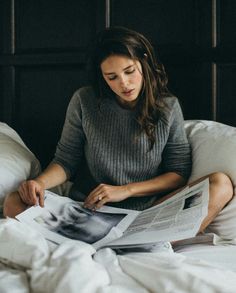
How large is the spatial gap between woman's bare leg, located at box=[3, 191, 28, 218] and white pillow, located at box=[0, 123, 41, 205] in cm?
9

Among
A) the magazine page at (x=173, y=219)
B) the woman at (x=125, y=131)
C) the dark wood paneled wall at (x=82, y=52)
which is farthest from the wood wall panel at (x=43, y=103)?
the magazine page at (x=173, y=219)

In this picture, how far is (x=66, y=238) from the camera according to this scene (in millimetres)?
1041

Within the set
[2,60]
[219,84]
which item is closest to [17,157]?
[2,60]

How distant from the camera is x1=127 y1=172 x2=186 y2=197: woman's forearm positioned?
1.30m

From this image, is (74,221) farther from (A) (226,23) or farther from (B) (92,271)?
(A) (226,23)

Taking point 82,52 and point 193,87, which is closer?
point 193,87

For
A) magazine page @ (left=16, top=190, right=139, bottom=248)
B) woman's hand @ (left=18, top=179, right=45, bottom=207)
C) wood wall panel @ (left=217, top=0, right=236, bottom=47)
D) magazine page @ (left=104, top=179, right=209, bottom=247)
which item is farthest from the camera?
wood wall panel @ (left=217, top=0, right=236, bottom=47)

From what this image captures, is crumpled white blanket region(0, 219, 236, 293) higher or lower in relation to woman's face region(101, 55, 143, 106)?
lower

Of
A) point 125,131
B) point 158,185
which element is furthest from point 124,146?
point 158,185

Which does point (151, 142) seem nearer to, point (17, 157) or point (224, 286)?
point (17, 157)

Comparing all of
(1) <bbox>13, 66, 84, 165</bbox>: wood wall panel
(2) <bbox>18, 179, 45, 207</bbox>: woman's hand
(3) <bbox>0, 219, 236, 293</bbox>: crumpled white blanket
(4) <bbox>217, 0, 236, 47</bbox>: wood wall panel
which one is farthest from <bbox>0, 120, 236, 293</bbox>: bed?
(1) <bbox>13, 66, 84, 165</bbox>: wood wall panel

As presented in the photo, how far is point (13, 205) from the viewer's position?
47.8 inches

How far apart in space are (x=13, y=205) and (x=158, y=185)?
1.32 ft

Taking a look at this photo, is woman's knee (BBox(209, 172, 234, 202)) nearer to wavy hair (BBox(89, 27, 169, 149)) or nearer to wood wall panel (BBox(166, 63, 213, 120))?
wavy hair (BBox(89, 27, 169, 149))
